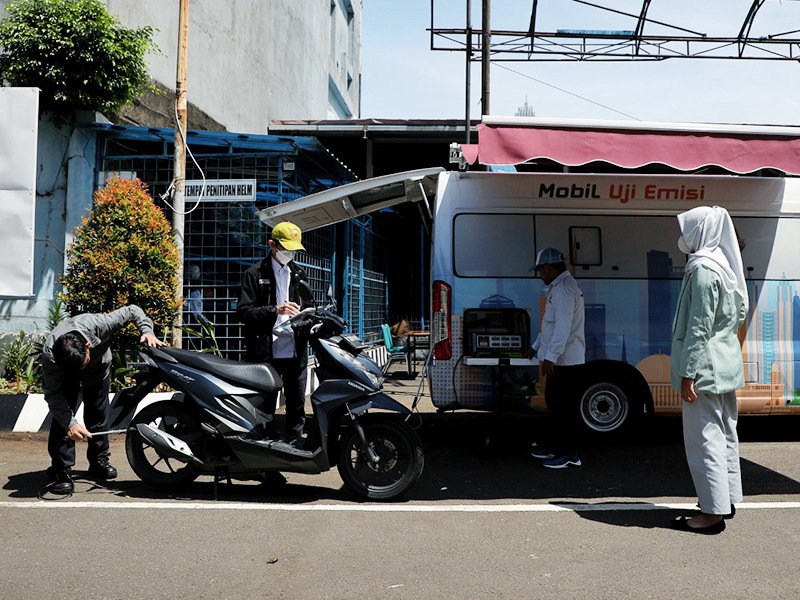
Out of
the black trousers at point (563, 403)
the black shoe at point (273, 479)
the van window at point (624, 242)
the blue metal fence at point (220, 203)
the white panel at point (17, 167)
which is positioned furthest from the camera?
the blue metal fence at point (220, 203)

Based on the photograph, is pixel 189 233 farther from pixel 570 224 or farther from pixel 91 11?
pixel 570 224

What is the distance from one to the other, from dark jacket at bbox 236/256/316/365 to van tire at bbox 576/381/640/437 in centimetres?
277

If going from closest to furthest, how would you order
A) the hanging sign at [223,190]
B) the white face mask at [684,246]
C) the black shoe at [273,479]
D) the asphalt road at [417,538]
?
1. the asphalt road at [417,538]
2. the white face mask at [684,246]
3. the black shoe at [273,479]
4. the hanging sign at [223,190]

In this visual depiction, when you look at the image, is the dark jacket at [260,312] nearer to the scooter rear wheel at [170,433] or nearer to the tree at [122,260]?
the scooter rear wheel at [170,433]

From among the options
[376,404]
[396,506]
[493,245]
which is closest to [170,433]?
[376,404]

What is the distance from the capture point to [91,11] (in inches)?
339

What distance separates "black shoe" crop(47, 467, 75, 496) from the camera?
4.88 metres

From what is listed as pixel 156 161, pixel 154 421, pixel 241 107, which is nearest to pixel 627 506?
pixel 154 421

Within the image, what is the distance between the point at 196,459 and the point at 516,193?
143 inches

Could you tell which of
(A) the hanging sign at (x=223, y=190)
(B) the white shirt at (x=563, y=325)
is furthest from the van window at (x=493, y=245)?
(A) the hanging sign at (x=223, y=190)

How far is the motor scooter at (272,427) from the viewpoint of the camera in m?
4.79

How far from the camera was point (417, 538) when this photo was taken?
4113mm

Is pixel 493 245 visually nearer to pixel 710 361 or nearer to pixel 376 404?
pixel 376 404

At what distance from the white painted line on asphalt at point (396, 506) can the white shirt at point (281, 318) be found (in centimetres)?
118
